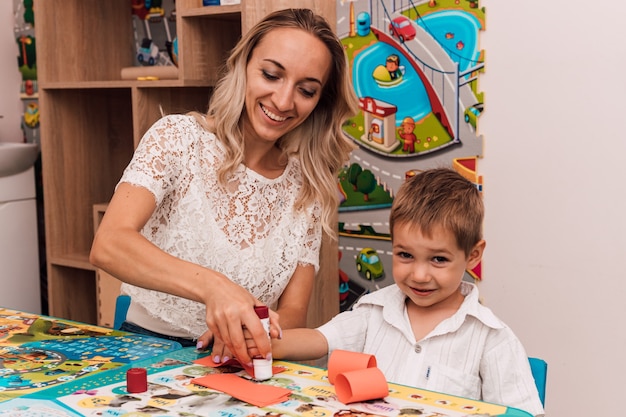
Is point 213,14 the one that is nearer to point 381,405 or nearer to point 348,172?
point 348,172

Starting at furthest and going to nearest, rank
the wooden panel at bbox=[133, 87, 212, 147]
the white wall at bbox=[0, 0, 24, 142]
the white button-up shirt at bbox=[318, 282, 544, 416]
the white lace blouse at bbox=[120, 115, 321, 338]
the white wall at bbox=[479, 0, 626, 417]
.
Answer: the white wall at bbox=[0, 0, 24, 142]
the wooden panel at bbox=[133, 87, 212, 147]
the white wall at bbox=[479, 0, 626, 417]
the white lace blouse at bbox=[120, 115, 321, 338]
the white button-up shirt at bbox=[318, 282, 544, 416]

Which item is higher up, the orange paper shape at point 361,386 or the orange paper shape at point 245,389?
the orange paper shape at point 361,386

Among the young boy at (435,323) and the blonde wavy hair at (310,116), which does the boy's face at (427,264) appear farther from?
the blonde wavy hair at (310,116)

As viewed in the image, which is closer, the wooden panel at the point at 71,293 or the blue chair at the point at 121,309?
the blue chair at the point at 121,309

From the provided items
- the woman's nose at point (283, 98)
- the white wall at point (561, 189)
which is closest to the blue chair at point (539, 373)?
the woman's nose at point (283, 98)

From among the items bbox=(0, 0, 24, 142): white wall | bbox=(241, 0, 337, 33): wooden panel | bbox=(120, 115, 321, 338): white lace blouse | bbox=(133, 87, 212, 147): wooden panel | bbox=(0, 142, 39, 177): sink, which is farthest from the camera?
bbox=(0, 0, 24, 142): white wall

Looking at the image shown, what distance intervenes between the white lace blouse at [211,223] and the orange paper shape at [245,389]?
1.84ft

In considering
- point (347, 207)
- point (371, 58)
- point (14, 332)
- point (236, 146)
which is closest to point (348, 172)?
point (347, 207)

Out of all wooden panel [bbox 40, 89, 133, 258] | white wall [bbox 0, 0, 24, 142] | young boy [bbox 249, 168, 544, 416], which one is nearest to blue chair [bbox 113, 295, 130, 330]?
young boy [bbox 249, 168, 544, 416]

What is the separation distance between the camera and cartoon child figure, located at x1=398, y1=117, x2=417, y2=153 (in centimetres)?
259

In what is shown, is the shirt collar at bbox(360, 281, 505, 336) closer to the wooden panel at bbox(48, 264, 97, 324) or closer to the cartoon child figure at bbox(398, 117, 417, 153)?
the cartoon child figure at bbox(398, 117, 417, 153)

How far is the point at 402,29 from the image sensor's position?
258cm

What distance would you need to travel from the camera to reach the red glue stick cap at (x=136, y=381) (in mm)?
1179

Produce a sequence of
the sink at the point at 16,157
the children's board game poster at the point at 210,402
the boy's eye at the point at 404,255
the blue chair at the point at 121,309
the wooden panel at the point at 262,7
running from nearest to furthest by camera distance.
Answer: the children's board game poster at the point at 210,402 → the boy's eye at the point at 404,255 → the blue chair at the point at 121,309 → the wooden panel at the point at 262,7 → the sink at the point at 16,157
